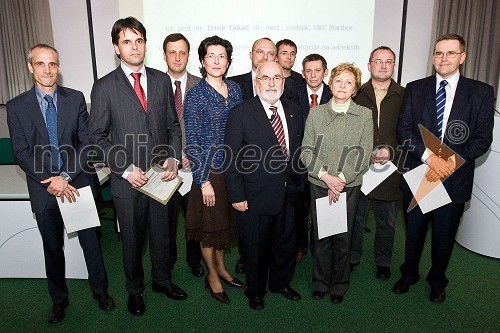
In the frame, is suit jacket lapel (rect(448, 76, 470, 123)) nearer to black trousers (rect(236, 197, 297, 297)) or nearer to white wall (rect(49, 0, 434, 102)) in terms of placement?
black trousers (rect(236, 197, 297, 297))

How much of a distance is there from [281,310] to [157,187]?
3.89ft

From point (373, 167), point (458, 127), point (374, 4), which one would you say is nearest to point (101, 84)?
point (373, 167)

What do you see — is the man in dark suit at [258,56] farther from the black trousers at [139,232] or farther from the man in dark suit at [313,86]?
the black trousers at [139,232]

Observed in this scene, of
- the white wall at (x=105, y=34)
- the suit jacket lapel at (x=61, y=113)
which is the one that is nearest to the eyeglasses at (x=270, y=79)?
the suit jacket lapel at (x=61, y=113)

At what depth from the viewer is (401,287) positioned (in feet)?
9.26

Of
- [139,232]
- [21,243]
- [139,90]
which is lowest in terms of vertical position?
[21,243]

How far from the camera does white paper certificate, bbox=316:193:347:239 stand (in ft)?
8.09

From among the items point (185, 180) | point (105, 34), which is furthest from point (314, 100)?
point (105, 34)

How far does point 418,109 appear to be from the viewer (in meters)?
2.53

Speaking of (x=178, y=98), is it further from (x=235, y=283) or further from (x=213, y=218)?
(x=235, y=283)

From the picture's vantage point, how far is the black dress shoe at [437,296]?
8.82 ft

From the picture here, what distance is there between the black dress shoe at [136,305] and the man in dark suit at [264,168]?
2.43 ft

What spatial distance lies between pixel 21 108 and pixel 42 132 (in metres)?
0.18

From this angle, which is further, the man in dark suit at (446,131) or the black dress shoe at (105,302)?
the black dress shoe at (105,302)
